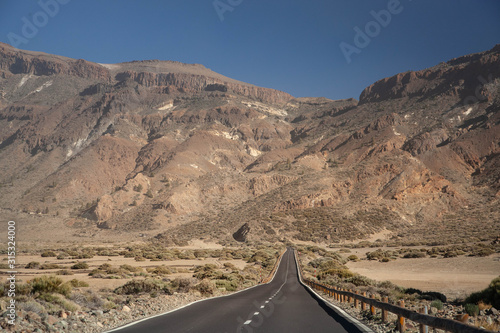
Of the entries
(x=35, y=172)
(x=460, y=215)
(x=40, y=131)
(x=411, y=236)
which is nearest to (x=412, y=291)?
(x=411, y=236)

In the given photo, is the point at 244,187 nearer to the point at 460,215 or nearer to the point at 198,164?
the point at 198,164

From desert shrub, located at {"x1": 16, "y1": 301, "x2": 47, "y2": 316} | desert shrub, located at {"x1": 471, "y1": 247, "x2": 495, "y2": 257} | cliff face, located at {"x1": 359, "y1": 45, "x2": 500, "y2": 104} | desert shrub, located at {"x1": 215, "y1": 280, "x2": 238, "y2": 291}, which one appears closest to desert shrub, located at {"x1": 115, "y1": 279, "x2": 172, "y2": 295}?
desert shrub, located at {"x1": 215, "y1": 280, "x2": 238, "y2": 291}

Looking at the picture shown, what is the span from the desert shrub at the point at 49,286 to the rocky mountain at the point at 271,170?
66.6 metres

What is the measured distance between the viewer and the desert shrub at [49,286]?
1245cm

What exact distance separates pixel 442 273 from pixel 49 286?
3240 centimetres

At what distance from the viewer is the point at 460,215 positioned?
83.1 m

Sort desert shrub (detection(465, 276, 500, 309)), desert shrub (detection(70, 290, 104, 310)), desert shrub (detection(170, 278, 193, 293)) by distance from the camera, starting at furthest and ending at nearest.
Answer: desert shrub (detection(170, 278, 193, 293)) → desert shrub (detection(465, 276, 500, 309)) → desert shrub (detection(70, 290, 104, 310))

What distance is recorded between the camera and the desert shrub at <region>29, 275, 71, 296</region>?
12.5 meters

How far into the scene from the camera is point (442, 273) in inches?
1289

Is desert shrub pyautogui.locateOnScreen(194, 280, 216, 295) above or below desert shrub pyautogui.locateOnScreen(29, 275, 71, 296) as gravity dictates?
below

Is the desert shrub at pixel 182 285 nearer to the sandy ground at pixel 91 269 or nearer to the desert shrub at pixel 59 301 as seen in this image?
the sandy ground at pixel 91 269

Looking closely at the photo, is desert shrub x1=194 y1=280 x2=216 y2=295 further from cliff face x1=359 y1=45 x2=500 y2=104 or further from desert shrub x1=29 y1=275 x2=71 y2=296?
cliff face x1=359 y1=45 x2=500 y2=104

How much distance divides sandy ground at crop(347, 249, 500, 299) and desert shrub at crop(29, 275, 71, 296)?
18.8 m

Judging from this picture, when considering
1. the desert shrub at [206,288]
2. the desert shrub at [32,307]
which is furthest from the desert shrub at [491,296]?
the desert shrub at [32,307]
